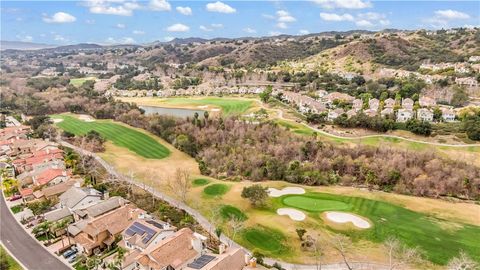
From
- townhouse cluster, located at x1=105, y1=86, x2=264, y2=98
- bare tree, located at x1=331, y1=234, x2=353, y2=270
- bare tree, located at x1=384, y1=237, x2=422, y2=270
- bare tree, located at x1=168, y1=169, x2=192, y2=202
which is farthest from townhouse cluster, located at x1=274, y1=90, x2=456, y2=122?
bare tree, located at x1=384, y1=237, x2=422, y2=270

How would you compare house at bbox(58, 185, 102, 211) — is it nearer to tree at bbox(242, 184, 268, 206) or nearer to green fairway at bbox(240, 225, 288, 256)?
tree at bbox(242, 184, 268, 206)

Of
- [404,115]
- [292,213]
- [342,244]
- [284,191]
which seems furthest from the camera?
[404,115]

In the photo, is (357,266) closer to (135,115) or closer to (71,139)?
(71,139)

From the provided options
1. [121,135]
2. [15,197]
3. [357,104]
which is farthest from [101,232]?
[357,104]

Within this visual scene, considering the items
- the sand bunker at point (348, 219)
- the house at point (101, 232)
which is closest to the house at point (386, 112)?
the sand bunker at point (348, 219)

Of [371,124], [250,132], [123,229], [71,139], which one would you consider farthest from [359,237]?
[71,139]

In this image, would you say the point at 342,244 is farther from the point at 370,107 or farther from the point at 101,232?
the point at 370,107

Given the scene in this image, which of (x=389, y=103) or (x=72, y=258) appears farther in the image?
(x=389, y=103)

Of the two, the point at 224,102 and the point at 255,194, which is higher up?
the point at 224,102
